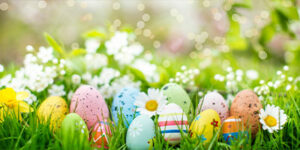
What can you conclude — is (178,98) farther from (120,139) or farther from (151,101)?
(120,139)

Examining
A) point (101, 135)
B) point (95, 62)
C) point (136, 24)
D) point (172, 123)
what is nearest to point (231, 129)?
point (172, 123)

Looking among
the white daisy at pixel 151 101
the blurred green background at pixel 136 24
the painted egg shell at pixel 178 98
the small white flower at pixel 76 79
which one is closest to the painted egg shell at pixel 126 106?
the white daisy at pixel 151 101

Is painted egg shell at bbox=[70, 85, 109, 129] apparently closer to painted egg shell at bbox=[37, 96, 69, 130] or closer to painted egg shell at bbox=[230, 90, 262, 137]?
painted egg shell at bbox=[37, 96, 69, 130]

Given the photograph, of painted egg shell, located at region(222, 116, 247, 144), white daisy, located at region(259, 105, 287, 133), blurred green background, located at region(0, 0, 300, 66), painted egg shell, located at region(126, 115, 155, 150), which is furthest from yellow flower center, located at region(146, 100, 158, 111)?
blurred green background, located at region(0, 0, 300, 66)

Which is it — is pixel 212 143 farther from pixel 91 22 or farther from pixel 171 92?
pixel 91 22

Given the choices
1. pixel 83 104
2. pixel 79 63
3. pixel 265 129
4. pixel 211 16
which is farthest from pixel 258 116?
pixel 211 16

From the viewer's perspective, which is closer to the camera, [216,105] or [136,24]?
[216,105]
